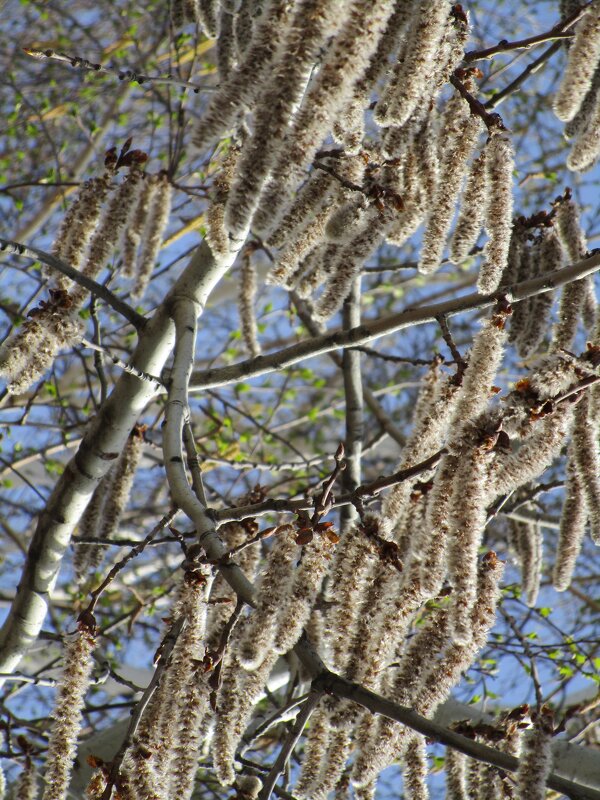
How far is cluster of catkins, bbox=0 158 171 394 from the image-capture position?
2.11 metres

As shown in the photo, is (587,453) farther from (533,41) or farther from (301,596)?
(533,41)

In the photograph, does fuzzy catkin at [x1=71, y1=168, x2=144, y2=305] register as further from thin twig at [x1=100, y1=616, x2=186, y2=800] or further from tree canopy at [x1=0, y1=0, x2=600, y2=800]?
thin twig at [x1=100, y1=616, x2=186, y2=800]

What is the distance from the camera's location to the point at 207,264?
2.79 metres

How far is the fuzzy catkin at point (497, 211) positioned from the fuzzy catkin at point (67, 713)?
133 cm

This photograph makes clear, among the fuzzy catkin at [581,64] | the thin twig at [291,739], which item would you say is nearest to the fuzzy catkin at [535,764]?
the thin twig at [291,739]

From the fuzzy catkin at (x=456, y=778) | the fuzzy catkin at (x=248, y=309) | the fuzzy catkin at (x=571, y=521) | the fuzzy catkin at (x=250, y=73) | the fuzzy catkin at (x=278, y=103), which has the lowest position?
the fuzzy catkin at (x=456, y=778)

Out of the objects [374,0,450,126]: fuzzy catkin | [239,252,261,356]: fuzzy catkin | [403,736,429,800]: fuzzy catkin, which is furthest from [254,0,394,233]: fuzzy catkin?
[239,252,261,356]: fuzzy catkin

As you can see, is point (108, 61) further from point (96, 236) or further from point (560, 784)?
point (560, 784)

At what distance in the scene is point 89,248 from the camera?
2568mm

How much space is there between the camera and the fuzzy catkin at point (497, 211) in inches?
78.4

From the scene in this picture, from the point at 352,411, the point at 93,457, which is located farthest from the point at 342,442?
the point at 352,411

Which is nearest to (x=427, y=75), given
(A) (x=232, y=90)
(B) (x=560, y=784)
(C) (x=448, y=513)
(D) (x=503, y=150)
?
(D) (x=503, y=150)

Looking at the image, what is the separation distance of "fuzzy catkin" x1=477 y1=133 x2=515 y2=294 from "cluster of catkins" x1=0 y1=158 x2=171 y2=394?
41.8 inches

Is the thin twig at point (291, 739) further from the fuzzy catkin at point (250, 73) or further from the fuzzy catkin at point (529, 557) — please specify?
the fuzzy catkin at point (529, 557)
